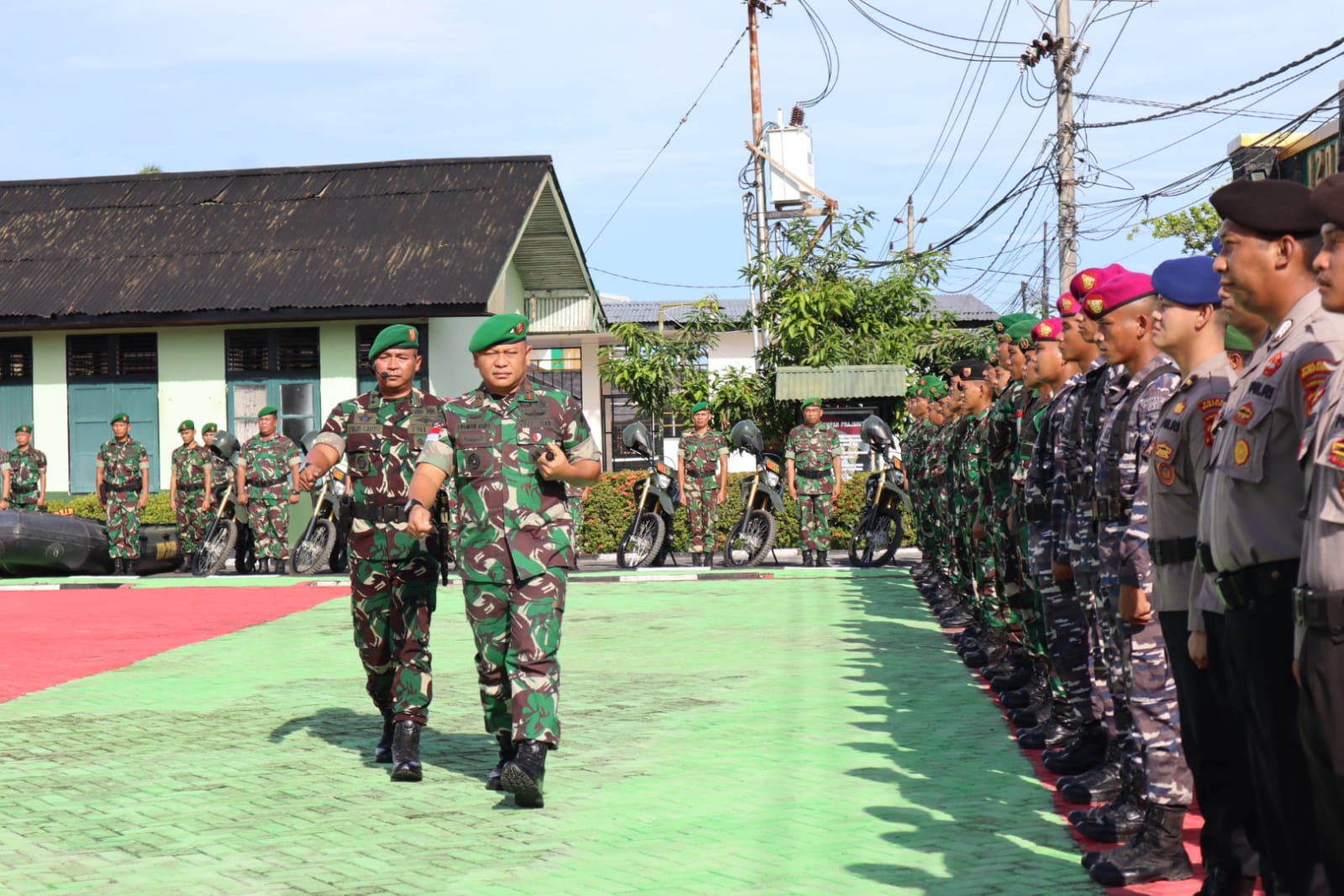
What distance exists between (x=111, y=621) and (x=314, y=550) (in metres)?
5.17

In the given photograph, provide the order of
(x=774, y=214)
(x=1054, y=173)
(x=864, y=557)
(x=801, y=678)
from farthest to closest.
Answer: (x=774, y=214) → (x=1054, y=173) → (x=864, y=557) → (x=801, y=678)

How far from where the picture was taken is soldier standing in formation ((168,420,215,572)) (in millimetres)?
22031

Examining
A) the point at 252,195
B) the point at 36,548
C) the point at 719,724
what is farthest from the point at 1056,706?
the point at 252,195

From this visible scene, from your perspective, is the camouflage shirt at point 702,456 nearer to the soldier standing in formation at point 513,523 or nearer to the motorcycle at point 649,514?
the motorcycle at point 649,514

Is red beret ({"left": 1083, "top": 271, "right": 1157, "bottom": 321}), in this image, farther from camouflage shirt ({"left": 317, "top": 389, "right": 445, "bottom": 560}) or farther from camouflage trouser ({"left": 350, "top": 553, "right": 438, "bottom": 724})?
camouflage trouser ({"left": 350, "top": 553, "right": 438, "bottom": 724})

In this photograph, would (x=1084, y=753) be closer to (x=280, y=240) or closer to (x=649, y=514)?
(x=649, y=514)

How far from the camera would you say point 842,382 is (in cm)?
2369

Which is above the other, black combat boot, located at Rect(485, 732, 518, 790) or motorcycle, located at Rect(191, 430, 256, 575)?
motorcycle, located at Rect(191, 430, 256, 575)

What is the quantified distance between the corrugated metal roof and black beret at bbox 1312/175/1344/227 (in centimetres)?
1981

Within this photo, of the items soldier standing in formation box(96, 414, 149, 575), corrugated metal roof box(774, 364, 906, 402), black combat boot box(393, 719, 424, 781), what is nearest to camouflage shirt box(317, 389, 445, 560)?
black combat boot box(393, 719, 424, 781)

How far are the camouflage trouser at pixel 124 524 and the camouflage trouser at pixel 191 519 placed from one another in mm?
787

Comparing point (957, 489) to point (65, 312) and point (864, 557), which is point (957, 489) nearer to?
point (864, 557)

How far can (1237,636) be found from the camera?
3.99 metres

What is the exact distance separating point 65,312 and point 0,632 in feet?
42.0
